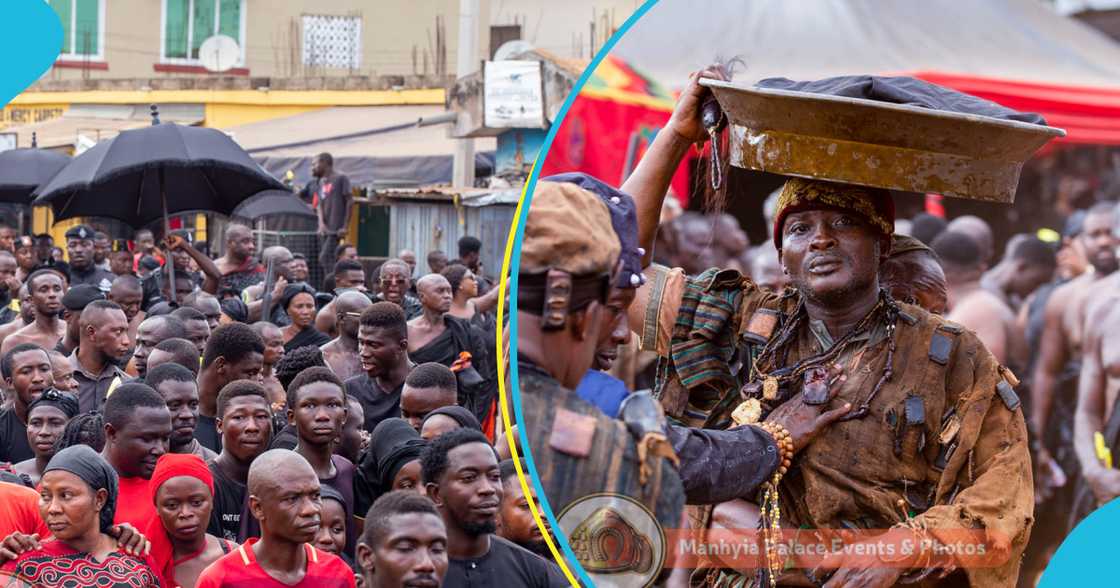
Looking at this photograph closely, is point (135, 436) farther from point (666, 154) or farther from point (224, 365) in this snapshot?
point (666, 154)

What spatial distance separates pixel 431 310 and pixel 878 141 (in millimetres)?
6209

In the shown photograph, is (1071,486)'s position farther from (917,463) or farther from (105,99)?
(105,99)

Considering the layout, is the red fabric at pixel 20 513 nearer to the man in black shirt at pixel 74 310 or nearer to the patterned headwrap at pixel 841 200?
the patterned headwrap at pixel 841 200

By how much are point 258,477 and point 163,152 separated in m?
A: 6.43

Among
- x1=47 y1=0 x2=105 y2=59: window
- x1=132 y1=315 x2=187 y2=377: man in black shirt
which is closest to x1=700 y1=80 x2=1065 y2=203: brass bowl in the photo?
x1=132 y1=315 x2=187 y2=377: man in black shirt

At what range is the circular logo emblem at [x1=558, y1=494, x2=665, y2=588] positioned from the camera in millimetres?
2617

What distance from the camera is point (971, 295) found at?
8.47m

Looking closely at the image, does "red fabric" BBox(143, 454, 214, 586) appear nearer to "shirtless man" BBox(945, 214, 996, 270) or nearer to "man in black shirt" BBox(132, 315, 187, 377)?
"man in black shirt" BBox(132, 315, 187, 377)

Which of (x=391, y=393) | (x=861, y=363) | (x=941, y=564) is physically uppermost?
(x=861, y=363)

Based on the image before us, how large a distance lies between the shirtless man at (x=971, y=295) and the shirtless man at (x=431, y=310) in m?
2.72

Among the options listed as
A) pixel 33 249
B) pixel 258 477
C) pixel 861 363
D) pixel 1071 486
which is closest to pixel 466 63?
pixel 33 249

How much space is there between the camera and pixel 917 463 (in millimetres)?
3201

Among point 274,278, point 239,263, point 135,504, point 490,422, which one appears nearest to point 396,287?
point 274,278

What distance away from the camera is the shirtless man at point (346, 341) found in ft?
27.0
